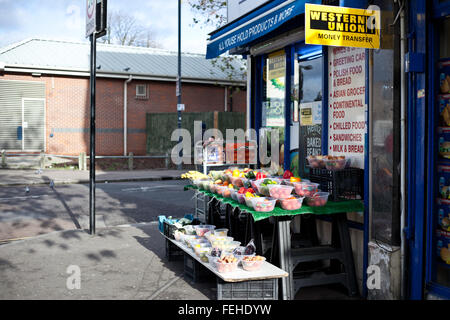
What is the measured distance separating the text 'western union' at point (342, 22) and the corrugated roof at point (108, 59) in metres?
17.8

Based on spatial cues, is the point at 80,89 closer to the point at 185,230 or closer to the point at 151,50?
the point at 151,50

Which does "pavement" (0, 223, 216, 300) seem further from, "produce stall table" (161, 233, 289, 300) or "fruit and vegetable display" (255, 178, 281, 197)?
"fruit and vegetable display" (255, 178, 281, 197)

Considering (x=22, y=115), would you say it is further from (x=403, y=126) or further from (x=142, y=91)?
(x=403, y=126)

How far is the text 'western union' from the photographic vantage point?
4.88 m

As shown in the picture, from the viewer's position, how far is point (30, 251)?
25.0ft

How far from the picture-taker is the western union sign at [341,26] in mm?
4863

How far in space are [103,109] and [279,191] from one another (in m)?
20.2

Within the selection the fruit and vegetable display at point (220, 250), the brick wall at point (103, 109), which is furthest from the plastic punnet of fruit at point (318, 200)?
the brick wall at point (103, 109)

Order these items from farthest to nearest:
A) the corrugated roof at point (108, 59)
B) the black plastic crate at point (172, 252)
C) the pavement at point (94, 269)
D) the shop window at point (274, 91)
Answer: the corrugated roof at point (108, 59)
the shop window at point (274, 91)
the black plastic crate at point (172, 252)
the pavement at point (94, 269)

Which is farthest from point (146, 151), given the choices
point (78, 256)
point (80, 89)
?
point (78, 256)

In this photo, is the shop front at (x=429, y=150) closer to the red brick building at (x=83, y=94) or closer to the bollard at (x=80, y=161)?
the red brick building at (x=83, y=94)

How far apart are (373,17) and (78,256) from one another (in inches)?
206

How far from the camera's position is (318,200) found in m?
5.51

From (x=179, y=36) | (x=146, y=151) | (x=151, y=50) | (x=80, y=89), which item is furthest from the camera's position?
(x=151, y=50)
